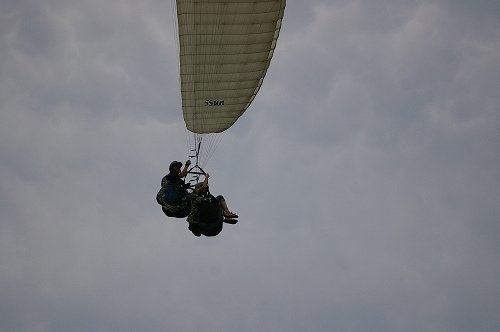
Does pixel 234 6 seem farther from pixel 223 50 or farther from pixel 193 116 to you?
pixel 193 116

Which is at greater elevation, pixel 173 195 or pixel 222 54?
pixel 222 54

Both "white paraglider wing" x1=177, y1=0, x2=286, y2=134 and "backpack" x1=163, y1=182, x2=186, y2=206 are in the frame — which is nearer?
"white paraglider wing" x1=177, y1=0, x2=286, y2=134

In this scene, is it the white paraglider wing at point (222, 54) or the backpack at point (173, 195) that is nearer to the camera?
the white paraglider wing at point (222, 54)

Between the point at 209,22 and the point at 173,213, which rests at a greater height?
the point at 209,22

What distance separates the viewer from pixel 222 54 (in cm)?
1619

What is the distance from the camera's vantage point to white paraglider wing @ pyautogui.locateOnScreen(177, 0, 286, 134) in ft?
49.1

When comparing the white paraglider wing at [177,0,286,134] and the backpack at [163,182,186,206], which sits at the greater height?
the white paraglider wing at [177,0,286,134]

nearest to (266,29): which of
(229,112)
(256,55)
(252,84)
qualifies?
(256,55)

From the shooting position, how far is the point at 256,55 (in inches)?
647

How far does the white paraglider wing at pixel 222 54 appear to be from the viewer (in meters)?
15.0

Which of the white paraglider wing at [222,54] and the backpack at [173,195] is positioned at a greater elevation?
the white paraglider wing at [222,54]

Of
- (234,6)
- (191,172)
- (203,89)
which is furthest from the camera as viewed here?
(203,89)

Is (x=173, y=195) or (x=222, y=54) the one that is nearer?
(x=173, y=195)

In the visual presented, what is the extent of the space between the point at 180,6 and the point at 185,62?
1.85 meters
